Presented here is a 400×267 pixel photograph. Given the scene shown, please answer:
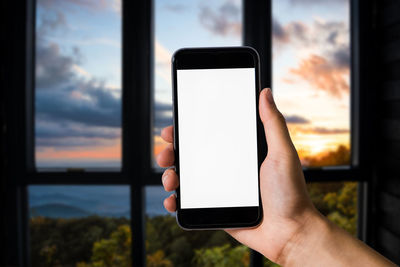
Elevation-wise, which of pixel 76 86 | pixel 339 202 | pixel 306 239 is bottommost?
pixel 339 202

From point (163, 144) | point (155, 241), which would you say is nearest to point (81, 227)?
point (155, 241)

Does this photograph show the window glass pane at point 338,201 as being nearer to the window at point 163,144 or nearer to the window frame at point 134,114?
the window frame at point 134,114

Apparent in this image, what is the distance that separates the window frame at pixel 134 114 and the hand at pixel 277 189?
69cm

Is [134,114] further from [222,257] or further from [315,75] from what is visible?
[315,75]

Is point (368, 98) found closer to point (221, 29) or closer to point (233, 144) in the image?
point (221, 29)

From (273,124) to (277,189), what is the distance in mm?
157

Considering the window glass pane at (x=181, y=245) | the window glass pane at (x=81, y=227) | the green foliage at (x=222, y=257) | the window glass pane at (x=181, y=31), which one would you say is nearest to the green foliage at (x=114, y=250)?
the window glass pane at (x=81, y=227)

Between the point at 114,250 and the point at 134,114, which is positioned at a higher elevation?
the point at 134,114

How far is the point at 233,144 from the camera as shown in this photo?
0.62 metres

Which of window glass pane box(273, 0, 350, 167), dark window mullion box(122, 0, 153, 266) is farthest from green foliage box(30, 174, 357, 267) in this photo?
window glass pane box(273, 0, 350, 167)

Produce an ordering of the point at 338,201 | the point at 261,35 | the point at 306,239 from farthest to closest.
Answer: the point at 338,201, the point at 261,35, the point at 306,239

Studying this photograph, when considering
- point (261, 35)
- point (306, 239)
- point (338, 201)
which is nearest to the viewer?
point (306, 239)

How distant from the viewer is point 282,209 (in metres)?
0.58

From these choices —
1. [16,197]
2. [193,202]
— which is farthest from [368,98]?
[16,197]
